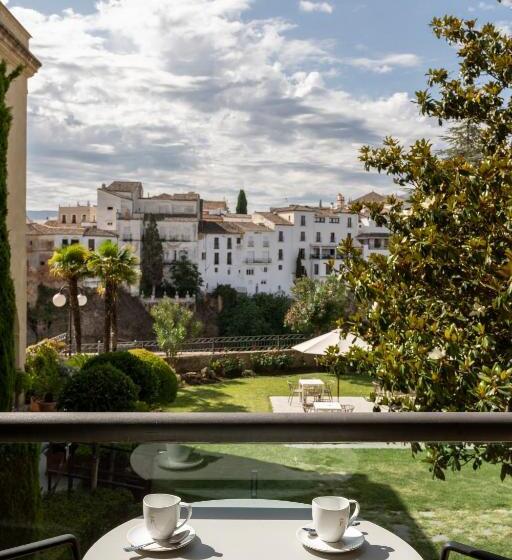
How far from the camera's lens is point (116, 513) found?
1646 millimetres

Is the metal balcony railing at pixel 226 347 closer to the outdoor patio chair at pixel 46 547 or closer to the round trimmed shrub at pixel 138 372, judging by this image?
the round trimmed shrub at pixel 138 372

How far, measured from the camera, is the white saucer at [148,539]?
5.08ft

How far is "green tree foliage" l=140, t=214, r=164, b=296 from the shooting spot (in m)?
59.0

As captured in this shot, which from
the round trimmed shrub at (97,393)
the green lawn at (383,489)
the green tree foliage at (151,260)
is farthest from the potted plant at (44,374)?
the green tree foliage at (151,260)

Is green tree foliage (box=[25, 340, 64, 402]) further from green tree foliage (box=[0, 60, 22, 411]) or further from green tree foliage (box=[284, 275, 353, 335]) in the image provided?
green tree foliage (box=[284, 275, 353, 335])

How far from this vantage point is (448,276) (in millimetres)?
4812

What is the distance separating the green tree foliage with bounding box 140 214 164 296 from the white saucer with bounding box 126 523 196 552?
2251 inches

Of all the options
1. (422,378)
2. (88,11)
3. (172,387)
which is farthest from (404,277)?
(88,11)

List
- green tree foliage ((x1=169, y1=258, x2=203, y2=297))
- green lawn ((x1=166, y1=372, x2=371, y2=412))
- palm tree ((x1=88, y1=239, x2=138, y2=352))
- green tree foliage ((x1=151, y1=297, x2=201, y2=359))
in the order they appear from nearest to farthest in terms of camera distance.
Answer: green lawn ((x1=166, y1=372, x2=371, y2=412)) → palm tree ((x1=88, y1=239, x2=138, y2=352)) → green tree foliage ((x1=151, y1=297, x2=201, y2=359)) → green tree foliage ((x1=169, y1=258, x2=203, y2=297))

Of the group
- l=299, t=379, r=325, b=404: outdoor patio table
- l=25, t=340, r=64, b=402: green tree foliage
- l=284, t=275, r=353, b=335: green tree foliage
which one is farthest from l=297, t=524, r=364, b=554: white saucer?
l=284, t=275, r=353, b=335: green tree foliage

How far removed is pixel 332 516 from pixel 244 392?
23660mm

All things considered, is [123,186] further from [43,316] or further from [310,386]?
[310,386]

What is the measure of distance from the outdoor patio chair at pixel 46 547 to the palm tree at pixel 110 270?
2373cm

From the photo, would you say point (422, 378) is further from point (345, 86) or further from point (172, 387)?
point (345, 86)
